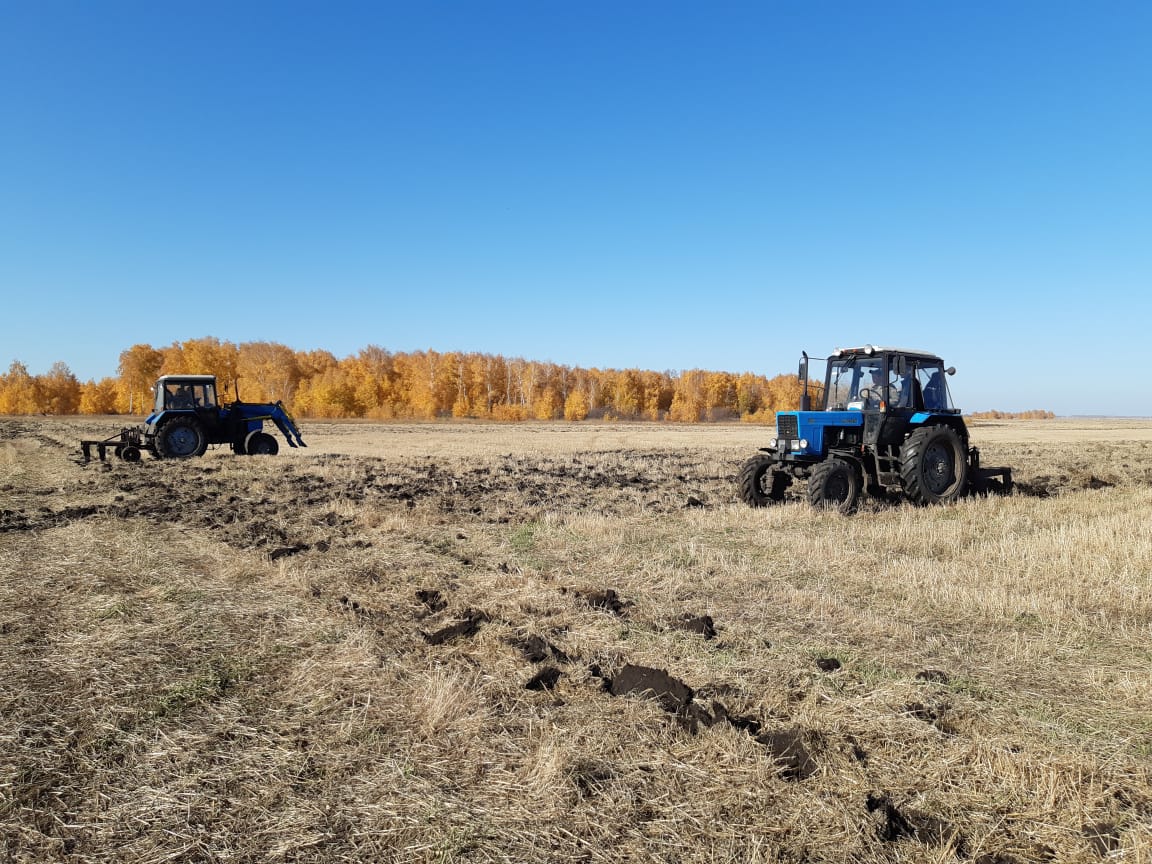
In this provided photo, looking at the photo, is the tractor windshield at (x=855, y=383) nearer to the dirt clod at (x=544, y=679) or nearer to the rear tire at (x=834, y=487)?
the rear tire at (x=834, y=487)

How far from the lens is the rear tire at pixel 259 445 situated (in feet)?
68.0

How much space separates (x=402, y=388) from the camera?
93062 millimetres

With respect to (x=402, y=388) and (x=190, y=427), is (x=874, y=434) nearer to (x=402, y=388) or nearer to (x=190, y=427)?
(x=190, y=427)

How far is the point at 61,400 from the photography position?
293 feet

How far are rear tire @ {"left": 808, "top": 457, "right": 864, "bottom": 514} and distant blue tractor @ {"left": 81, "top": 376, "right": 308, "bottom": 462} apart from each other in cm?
1609

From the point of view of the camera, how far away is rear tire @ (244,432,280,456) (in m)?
20.7

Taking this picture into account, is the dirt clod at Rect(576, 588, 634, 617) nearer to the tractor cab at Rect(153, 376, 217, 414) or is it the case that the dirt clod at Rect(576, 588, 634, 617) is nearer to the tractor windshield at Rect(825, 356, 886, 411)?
the tractor windshield at Rect(825, 356, 886, 411)

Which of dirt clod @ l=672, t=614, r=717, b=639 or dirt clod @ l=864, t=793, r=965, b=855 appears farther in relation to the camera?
dirt clod @ l=672, t=614, r=717, b=639

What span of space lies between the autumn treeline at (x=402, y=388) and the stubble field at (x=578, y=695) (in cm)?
7135

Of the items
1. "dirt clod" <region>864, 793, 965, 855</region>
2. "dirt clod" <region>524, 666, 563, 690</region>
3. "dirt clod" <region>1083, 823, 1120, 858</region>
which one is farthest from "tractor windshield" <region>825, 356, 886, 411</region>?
"dirt clod" <region>864, 793, 965, 855</region>

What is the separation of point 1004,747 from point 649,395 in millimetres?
105950

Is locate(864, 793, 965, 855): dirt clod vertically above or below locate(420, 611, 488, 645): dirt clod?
below

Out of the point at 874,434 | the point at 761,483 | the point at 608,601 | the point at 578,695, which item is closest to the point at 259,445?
the point at 761,483

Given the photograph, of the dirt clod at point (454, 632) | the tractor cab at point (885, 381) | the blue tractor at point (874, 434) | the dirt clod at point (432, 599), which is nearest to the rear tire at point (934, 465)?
the blue tractor at point (874, 434)
